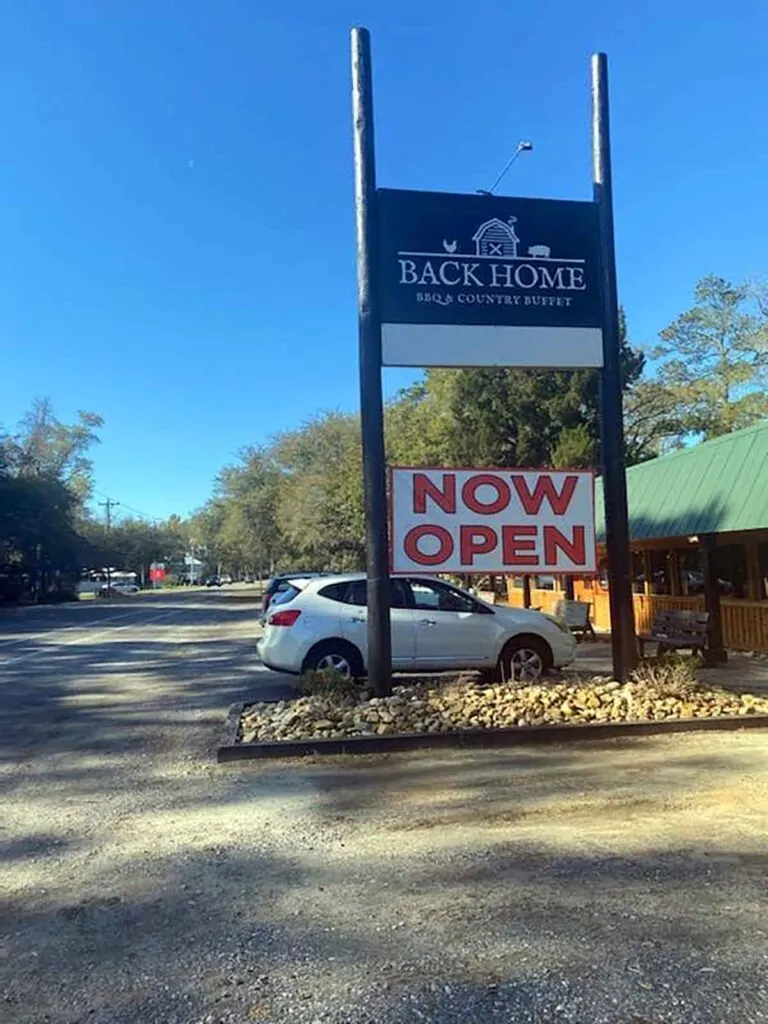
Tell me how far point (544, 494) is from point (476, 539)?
3.23ft

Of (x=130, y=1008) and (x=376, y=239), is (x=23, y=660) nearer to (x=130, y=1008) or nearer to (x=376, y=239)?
(x=376, y=239)

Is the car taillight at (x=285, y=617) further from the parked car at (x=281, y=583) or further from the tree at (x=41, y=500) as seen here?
the tree at (x=41, y=500)

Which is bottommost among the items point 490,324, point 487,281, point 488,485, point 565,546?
Result: point 565,546

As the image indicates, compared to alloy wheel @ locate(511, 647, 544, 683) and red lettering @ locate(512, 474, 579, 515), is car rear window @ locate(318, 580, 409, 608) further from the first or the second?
red lettering @ locate(512, 474, 579, 515)

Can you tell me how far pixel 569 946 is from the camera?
370 cm

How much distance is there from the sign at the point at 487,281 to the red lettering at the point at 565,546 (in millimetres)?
1971

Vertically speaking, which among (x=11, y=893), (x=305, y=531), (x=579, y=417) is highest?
(x=579, y=417)

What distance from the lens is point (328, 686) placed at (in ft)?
29.8

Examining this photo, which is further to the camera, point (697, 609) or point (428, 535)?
point (697, 609)

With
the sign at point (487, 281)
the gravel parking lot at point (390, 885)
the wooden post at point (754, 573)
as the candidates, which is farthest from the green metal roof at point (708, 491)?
the gravel parking lot at point (390, 885)

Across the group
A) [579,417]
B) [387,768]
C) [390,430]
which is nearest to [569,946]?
[387,768]

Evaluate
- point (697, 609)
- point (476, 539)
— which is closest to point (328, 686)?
point (476, 539)

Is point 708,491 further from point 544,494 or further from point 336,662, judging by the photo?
point 336,662

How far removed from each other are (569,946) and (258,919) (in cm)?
150
